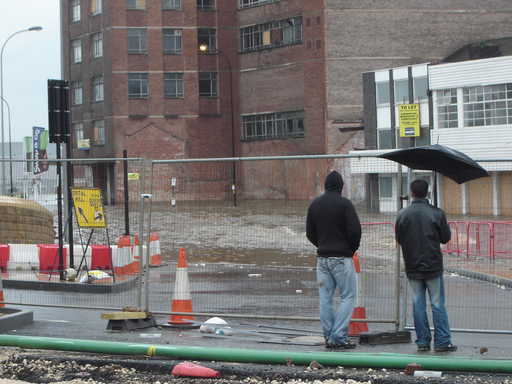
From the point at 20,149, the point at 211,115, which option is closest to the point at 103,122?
the point at 211,115

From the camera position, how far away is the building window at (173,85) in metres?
69.2

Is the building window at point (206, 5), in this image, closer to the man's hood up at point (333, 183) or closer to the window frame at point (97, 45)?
the window frame at point (97, 45)

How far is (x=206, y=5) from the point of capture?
7062 centimetres

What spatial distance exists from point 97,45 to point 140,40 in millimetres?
3820

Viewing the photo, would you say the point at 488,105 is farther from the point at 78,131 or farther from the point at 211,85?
the point at 78,131

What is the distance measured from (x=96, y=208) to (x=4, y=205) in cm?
436

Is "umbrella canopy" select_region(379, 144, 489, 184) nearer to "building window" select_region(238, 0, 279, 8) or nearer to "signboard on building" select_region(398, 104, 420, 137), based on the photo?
"signboard on building" select_region(398, 104, 420, 137)

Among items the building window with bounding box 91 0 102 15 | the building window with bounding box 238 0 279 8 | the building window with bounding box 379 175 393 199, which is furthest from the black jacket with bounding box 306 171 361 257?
the building window with bounding box 91 0 102 15

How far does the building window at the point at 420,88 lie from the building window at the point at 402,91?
1.91 feet

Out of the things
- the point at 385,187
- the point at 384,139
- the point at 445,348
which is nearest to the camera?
the point at 445,348

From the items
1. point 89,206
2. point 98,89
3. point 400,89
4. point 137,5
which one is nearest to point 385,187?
point 89,206

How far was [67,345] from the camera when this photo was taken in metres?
10.1

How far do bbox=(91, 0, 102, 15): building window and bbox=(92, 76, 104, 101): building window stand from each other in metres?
5.11

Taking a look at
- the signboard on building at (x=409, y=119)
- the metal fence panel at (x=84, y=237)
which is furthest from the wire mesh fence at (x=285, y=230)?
the signboard on building at (x=409, y=119)
